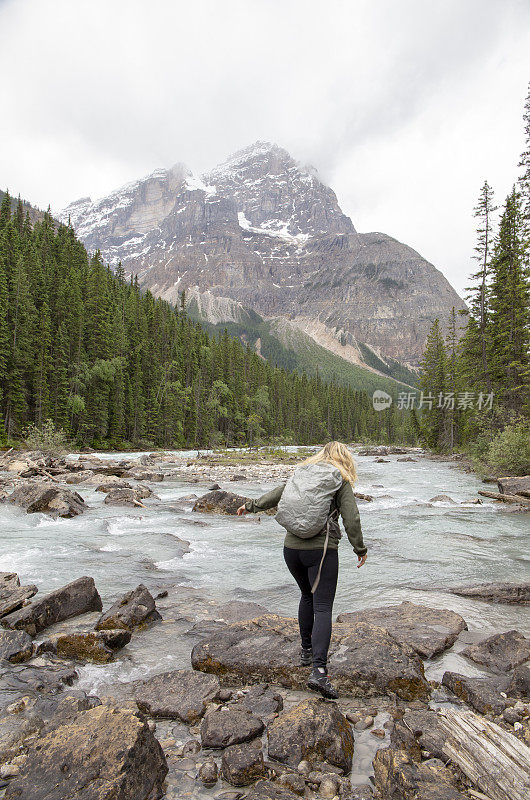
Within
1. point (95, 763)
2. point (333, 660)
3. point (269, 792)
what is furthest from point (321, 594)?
point (95, 763)

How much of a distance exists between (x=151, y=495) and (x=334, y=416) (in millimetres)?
113534

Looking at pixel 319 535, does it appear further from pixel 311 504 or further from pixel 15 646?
pixel 15 646

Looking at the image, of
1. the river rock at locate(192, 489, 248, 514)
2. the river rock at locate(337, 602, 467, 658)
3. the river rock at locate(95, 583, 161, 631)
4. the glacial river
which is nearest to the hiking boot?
the glacial river

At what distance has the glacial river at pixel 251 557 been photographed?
26.5 feet

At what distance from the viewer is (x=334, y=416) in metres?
132

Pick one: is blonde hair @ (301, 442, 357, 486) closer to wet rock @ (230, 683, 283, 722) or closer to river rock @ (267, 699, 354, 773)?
river rock @ (267, 699, 354, 773)

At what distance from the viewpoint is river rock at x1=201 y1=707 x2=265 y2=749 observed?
3.93 m

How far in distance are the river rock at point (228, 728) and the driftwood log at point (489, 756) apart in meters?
1.74

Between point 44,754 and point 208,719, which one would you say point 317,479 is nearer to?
point 208,719

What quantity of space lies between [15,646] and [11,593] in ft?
6.84

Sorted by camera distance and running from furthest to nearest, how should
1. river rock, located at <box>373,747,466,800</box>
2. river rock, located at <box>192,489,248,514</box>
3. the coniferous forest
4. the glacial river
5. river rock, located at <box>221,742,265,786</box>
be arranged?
the coniferous forest, river rock, located at <box>192,489,248,514</box>, the glacial river, river rock, located at <box>221,742,265,786</box>, river rock, located at <box>373,747,466,800</box>

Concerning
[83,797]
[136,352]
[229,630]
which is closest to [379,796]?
[83,797]

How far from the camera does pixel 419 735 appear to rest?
397 cm

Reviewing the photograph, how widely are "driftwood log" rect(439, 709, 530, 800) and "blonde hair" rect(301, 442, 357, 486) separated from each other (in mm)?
2474
